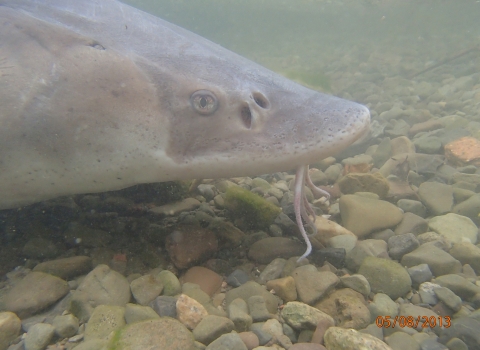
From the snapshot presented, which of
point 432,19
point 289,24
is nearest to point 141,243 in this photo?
point 432,19

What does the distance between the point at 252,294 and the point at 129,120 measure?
1.35 m

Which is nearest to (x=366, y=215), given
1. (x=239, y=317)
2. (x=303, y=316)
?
(x=303, y=316)

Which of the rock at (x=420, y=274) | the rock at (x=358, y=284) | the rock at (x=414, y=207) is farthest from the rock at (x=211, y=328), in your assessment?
the rock at (x=414, y=207)

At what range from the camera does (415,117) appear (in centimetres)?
617

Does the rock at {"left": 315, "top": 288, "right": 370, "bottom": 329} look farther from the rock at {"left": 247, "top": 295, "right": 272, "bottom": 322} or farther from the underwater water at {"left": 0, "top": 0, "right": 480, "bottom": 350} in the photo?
the rock at {"left": 247, "top": 295, "right": 272, "bottom": 322}

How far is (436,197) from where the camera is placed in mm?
3340

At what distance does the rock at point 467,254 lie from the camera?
244 centimetres

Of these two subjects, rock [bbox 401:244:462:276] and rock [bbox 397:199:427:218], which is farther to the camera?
rock [bbox 397:199:427:218]

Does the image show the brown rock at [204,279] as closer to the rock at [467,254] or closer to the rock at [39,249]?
the rock at [39,249]

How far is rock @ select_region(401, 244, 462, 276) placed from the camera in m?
2.29

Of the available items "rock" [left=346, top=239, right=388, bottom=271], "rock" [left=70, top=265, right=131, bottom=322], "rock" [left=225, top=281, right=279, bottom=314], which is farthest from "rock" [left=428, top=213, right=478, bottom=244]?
"rock" [left=70, top=265, right=131, bottom=322]

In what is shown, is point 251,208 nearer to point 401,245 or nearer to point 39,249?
point 401,245

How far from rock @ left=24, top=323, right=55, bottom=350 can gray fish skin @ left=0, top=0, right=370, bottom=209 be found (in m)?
0.84

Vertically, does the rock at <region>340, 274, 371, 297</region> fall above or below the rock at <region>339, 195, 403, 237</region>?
below
